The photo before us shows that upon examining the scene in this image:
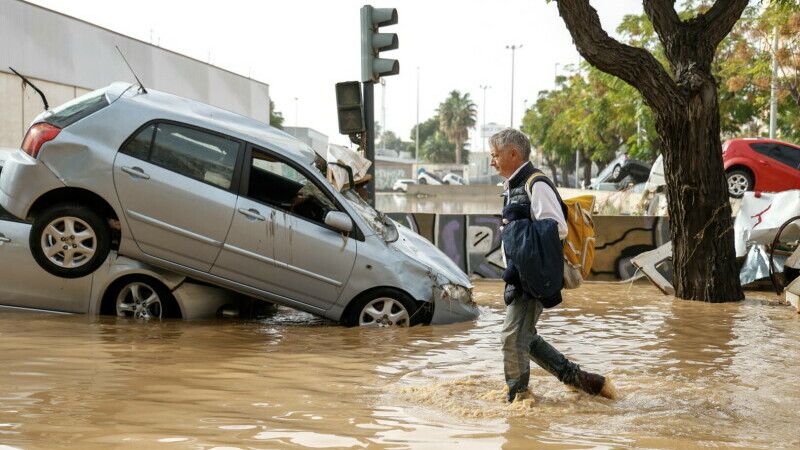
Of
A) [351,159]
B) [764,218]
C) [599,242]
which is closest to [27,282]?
[351,159]

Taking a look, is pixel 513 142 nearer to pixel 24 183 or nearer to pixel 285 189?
pixel 285 189

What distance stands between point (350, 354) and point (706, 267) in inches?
239

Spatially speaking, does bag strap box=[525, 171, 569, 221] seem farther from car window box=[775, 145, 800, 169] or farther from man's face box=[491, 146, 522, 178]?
car window box=[775, 145, 800, 169]

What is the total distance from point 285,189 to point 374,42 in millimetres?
3785

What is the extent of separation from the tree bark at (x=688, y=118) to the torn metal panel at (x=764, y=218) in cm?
92

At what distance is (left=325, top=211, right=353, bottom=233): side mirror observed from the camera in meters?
7.78

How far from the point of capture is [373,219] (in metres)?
8.38

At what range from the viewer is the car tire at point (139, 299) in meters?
7.93

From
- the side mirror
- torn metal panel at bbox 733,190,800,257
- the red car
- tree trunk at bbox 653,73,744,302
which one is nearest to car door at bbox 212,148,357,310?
the side mirror

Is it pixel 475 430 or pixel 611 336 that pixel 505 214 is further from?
pixel 611 336

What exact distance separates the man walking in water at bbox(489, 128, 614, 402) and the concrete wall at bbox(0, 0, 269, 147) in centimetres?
2346

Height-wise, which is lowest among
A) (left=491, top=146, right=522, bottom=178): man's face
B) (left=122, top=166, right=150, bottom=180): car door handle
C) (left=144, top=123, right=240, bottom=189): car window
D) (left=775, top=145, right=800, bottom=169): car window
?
(left=491, top=146, right=522, bottom=178): man's face

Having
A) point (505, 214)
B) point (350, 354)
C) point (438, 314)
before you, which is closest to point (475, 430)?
point (505, 214)

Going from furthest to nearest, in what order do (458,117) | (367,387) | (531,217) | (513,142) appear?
(458,117), (367,387), (513,142), (531,217)
